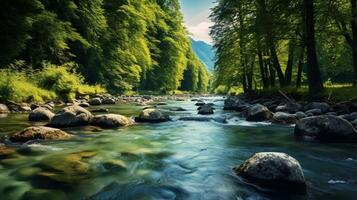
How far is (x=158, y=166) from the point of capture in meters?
7.57

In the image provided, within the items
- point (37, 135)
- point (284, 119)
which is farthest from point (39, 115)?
point (284, 119)

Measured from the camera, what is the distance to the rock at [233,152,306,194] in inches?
238

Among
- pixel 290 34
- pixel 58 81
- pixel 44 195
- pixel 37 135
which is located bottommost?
pixel 44 195

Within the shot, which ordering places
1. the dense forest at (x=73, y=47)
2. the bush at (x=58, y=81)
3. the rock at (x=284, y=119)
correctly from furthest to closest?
1. the bush at (x=58, y=81)
2. the dense forest at (x=73, y=47)
3. the rock at (x=284, y=119)

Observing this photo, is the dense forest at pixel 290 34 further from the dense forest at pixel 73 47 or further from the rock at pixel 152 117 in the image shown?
the dense forest at pixel 73 47

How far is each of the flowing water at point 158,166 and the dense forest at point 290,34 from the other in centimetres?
882

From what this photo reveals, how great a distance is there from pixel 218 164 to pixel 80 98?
22547mm

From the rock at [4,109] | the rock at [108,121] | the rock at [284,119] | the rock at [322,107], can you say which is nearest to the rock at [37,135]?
the rock at [108,121]

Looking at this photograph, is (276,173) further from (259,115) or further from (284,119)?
(259,115)

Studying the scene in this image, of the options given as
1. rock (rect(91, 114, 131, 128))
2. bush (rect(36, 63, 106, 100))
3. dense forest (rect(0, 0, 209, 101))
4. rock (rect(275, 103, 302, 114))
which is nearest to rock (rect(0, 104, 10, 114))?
dense forest (rect(0, 0, 209, 101))

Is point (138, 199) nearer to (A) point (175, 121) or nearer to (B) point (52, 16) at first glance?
(A) point (175, 121)

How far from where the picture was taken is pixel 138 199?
5.56m

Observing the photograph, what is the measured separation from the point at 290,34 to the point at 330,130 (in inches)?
450

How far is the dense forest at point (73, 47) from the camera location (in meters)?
19.3
